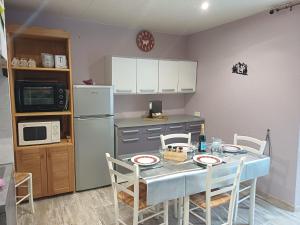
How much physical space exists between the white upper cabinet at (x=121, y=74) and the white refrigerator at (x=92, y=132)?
0.35 meters

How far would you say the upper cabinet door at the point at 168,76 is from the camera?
12.9 feet

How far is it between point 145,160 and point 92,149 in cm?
124

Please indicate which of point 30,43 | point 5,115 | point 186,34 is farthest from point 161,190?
point 186,34

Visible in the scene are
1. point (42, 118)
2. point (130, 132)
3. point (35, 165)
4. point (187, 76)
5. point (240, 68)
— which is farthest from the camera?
point (187, 76)

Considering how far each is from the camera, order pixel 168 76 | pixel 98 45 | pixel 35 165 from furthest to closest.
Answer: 1. pixel 168 76
2. pixel 98 45
3. pixel 35 165

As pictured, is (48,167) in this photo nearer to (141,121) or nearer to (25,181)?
(25,181)

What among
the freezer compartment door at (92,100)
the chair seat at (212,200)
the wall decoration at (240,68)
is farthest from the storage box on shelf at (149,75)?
the chair seat at (212,200)

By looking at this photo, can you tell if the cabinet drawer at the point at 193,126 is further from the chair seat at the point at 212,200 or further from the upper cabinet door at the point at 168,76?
the chair seat at the point at 212,200

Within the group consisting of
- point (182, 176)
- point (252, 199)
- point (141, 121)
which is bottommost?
point (252, 199)

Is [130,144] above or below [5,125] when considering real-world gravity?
below

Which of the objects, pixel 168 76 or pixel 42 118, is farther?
pixel 168 76

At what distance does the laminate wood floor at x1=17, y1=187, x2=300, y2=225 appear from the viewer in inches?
102

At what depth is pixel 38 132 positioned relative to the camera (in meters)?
2.94

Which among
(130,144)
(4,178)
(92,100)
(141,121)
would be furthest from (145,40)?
(4,178)
